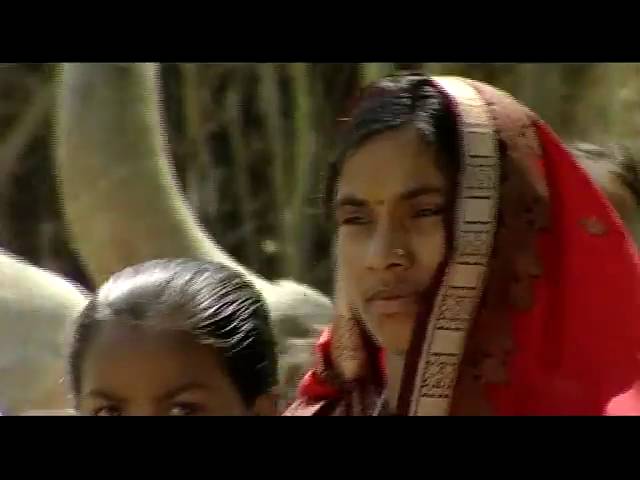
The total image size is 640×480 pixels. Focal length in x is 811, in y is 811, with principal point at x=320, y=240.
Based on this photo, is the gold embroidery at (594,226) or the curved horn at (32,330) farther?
the curved horn at (32,330)

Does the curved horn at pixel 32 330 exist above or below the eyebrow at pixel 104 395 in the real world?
above

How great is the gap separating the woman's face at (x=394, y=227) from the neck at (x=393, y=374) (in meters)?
0.01

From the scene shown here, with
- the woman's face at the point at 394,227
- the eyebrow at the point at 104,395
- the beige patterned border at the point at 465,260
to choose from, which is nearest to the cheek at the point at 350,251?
the woman's face at the point at 394,227

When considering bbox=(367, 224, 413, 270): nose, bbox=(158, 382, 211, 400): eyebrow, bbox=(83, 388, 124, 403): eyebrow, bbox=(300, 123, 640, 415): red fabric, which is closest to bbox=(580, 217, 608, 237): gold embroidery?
bbox=(300, 123, 640, 415): red fabric

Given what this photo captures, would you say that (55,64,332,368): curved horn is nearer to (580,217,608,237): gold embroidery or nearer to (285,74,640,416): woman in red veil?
(285,74,640,416): woman in red veil

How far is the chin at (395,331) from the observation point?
117 centimetres

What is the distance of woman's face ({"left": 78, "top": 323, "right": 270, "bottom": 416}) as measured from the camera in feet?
3.80

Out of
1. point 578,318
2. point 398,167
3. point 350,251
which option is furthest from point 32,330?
point 578,318

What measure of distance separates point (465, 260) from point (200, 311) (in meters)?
0.39

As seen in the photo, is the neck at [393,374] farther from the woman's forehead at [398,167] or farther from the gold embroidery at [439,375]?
the woman's forehead at [398,167]

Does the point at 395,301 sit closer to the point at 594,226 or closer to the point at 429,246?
the point at 429,246

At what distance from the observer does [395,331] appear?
1.18m

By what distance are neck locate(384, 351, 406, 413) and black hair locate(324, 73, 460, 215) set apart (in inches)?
9.2
